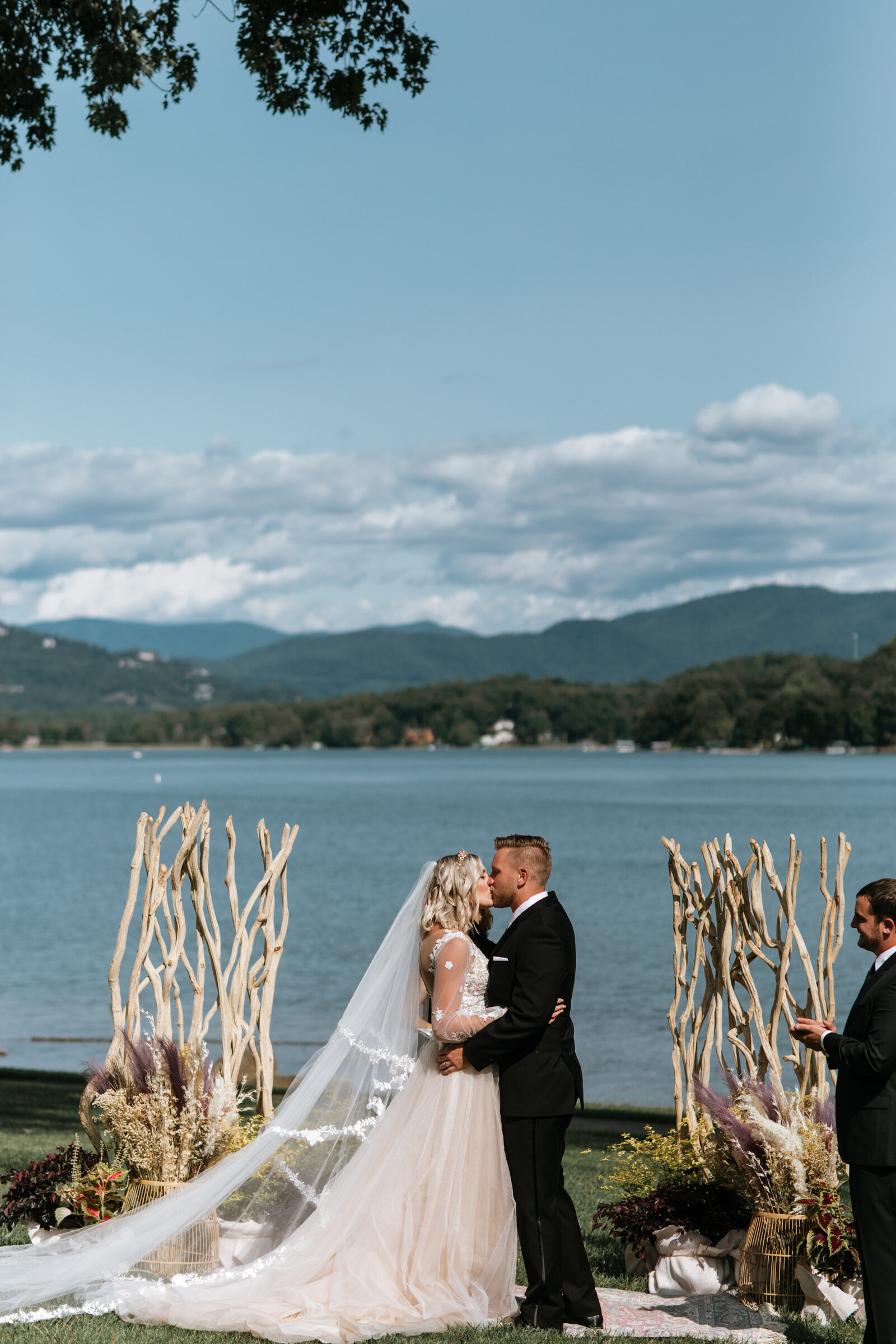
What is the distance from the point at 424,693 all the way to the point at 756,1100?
192359mm

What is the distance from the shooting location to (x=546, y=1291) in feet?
17.7

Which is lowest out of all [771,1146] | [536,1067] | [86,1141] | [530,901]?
[86,1141]

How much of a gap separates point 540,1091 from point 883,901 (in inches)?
62.3

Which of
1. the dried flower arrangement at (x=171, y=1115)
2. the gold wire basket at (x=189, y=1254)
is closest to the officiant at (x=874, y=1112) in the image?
the gold wire basket at (x=189, y=1254)

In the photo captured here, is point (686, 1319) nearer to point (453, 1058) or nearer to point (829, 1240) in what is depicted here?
point (829, 1240)

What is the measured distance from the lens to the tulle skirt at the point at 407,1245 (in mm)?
5398

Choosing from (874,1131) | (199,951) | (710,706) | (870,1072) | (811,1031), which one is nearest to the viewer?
(870,1072)

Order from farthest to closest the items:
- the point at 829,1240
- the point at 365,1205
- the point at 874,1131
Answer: the point at 829,1240
the point at 365,1205
the point at 874,1131

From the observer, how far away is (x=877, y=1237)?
16.3 feet

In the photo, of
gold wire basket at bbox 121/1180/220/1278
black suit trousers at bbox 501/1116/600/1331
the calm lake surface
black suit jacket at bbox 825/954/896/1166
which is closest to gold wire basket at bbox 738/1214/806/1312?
black suit trousers at bbox 501/1116/600/1331

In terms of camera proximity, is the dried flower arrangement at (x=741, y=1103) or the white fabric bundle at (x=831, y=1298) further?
the dried flower arrangement at (x=741, y=1103)

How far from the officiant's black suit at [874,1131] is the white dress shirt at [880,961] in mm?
17

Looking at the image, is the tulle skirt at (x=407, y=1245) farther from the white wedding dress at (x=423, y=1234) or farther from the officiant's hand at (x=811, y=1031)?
the officiant's hand at (x=811, y=1031)

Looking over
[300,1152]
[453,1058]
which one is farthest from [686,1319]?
[300,1152]
